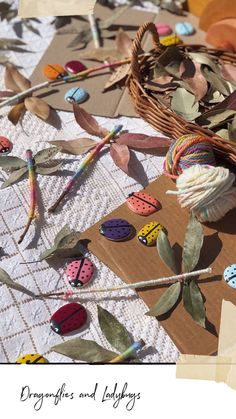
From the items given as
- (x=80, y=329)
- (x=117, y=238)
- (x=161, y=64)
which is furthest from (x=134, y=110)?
(x=80, y=329)

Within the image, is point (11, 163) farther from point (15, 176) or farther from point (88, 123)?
point (88, 123)

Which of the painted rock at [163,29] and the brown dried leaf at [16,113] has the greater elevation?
the painted rock at [163,29]

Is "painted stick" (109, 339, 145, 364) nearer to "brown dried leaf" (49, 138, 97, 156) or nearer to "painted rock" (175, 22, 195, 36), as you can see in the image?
"brown dried leaf" (49, 138, 97, 156)

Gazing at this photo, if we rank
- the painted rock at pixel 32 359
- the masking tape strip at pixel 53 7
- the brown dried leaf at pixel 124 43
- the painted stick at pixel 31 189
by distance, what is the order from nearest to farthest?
the painted rock at pixel 32 359
the painted stick at pixel 31 189
the masking tape strip at pixel 53 7
the brown dried leaf at pixel 124 43

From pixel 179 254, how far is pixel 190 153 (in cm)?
12

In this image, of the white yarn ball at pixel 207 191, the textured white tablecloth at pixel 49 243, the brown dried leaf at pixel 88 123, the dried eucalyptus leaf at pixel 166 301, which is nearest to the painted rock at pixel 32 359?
the textured white tablecloth at pixel 49 243

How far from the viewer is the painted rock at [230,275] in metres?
0.60

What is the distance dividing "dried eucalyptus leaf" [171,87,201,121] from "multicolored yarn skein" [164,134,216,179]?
8 centimetres

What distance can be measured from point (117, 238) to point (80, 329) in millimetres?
118

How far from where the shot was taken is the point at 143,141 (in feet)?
2.48

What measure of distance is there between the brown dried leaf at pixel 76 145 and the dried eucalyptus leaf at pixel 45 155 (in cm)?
1

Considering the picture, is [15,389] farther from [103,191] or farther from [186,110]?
[186,110]

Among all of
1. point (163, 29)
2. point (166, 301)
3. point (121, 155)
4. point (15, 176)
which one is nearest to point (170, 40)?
point (163, 29)

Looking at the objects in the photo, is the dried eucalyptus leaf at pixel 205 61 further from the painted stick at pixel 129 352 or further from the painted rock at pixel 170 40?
the painted stick at pixel 129 352
